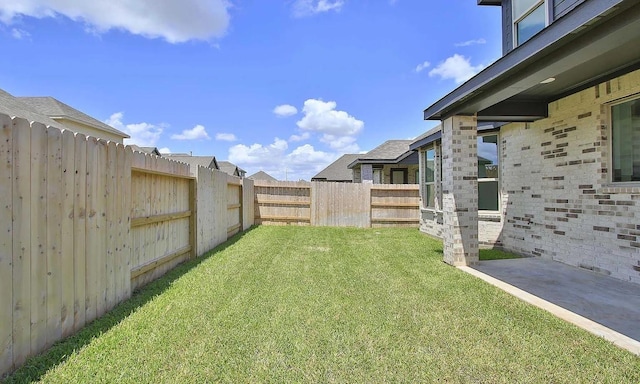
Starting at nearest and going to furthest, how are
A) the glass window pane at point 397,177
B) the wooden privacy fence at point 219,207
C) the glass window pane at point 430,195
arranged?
the wooden privacy fence at point 219,207
the glass window pane at point 430,195
the glass window pane at point 397,177

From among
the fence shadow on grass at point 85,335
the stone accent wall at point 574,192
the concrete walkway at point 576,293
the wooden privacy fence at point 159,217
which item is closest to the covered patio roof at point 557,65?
the stone accent wall at point 574,192

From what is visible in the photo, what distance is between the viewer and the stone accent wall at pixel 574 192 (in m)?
4.46

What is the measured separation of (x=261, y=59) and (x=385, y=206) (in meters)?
7.20

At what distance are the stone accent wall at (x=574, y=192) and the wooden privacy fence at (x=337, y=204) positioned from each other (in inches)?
180

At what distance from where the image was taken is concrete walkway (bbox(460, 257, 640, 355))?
9.87 ft

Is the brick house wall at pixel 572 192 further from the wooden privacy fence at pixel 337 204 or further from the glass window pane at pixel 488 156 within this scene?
the wooden privacy fence at pixel 337 204

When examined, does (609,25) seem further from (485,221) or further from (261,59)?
(261,59)

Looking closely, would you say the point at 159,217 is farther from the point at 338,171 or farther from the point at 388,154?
the point at 338,171

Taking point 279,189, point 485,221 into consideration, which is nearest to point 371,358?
point 485,221

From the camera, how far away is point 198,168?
19.8 feet

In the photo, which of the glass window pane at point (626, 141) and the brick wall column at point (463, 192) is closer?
the glass window pane at point (626, 141)

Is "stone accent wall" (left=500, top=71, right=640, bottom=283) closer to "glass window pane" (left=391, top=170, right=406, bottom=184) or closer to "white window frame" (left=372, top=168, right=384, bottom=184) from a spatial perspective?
"white window frame" (left=372, top=168, right=384, bottom=184)

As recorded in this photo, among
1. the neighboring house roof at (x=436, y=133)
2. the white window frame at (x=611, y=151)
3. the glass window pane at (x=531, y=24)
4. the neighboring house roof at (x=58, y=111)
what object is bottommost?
the white window frame at (x=611, y=151)

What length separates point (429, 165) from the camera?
9758 mm
